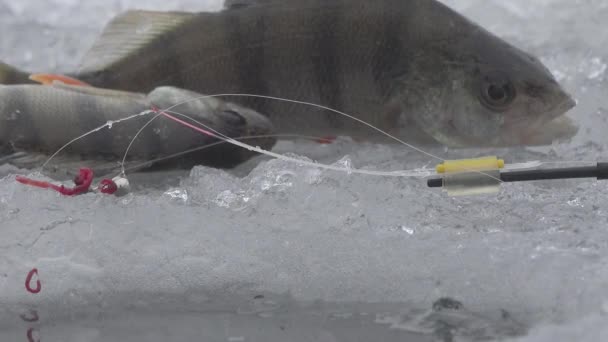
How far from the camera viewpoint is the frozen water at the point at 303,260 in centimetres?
116

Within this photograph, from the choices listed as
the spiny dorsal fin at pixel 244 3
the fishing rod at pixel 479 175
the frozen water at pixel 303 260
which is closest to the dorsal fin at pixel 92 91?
the frozen water at pixel 303 260

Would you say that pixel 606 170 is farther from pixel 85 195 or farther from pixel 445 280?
pixel 85 195

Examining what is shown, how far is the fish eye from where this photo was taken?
5.88 ft

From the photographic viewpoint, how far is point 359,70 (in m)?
1.85

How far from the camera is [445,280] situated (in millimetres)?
1207

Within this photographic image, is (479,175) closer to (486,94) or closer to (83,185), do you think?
(486,94)

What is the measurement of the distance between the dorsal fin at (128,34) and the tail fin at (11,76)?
0.51 feet

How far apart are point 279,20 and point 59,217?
0.76 m

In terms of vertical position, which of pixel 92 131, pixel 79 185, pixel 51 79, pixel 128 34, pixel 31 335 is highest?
pixel 128 34

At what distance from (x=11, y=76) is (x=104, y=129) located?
1.06ft

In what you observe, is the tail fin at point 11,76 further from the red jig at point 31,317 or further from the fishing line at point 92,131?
the red jig at point 31,317

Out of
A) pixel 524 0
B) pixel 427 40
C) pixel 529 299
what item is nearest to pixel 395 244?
pixel 529 299

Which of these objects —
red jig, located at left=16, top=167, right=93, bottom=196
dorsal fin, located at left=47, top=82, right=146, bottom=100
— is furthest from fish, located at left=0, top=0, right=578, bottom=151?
red jig, located at left=16, top=167, right=93, bottom=196

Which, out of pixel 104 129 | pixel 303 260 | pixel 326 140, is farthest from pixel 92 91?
pixel 303 260
